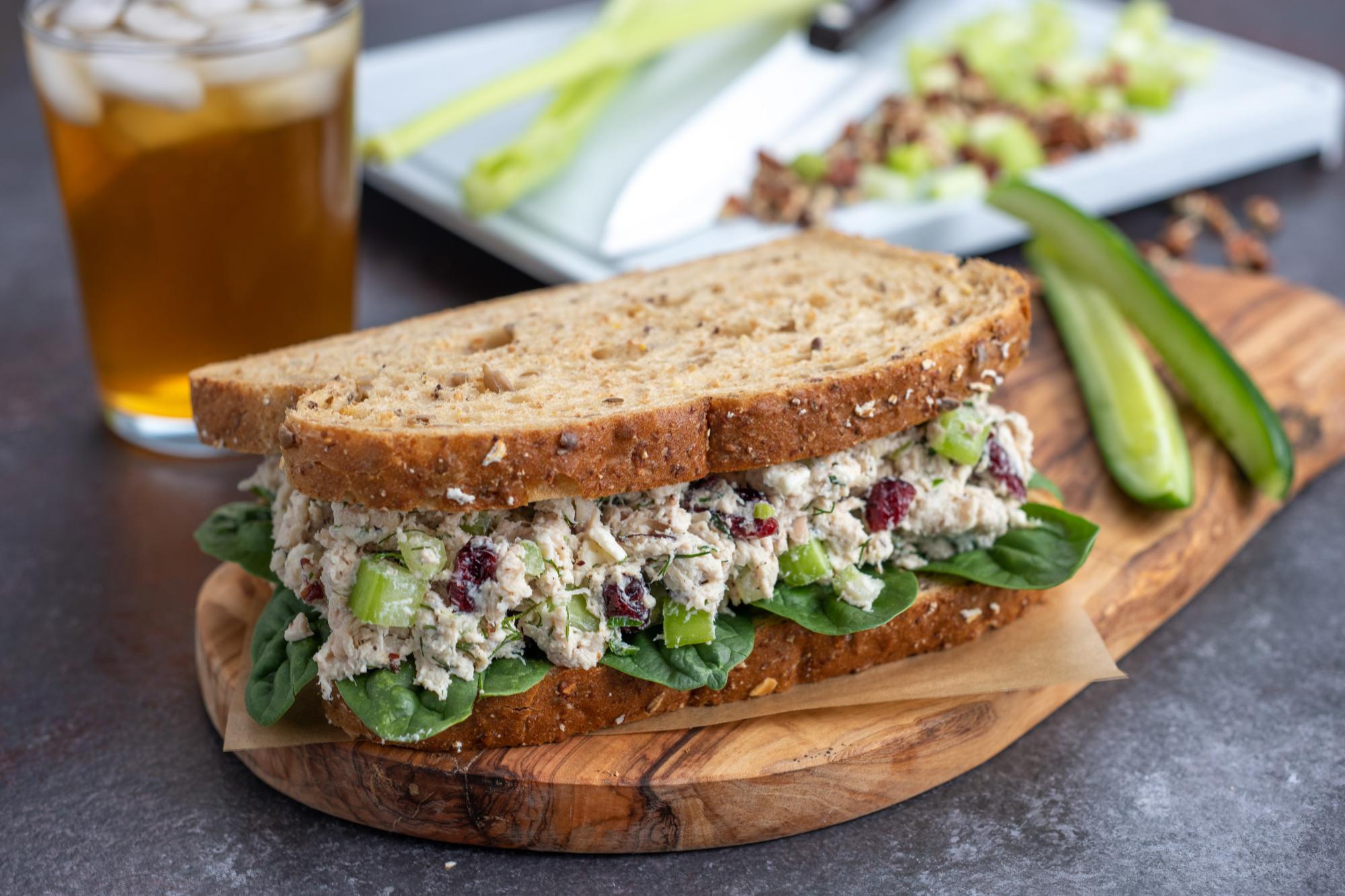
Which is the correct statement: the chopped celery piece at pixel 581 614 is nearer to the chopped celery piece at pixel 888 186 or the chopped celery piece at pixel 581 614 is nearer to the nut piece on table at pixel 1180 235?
the chopped celery piece at pixel 888 186

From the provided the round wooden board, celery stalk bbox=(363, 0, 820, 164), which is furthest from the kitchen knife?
the round wooden board

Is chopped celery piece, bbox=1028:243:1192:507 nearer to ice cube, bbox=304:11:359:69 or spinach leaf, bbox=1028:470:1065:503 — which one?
spinach leaf, bbox=1028:470:1065:503

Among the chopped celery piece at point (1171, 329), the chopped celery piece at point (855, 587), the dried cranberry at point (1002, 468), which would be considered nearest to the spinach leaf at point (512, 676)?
the chopped celery piece at point (855, 587)

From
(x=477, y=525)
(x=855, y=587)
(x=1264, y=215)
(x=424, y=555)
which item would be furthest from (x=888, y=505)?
(x=1264, y=215)

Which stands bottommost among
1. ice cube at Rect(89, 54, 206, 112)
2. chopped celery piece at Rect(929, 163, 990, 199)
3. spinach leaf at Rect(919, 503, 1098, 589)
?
chopped celery piece at Rect(929, 163, 990, 199)

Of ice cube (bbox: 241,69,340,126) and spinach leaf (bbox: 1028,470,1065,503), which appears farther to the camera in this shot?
ice cube (bbox: 241,69,340,126)

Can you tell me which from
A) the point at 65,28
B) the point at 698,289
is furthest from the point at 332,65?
the point at 698,289
